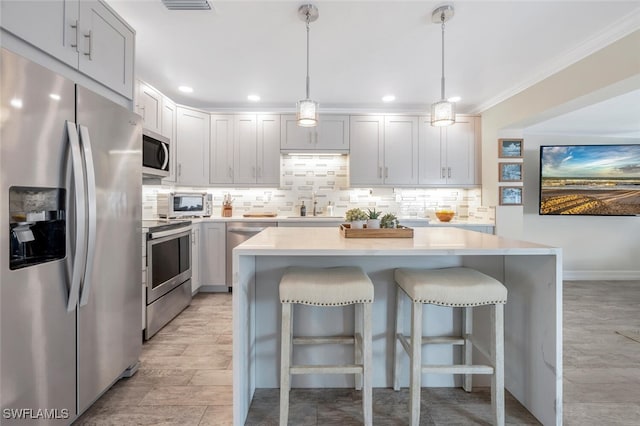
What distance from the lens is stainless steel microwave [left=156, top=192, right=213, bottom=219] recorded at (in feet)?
11.5

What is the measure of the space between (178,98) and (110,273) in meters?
2.82

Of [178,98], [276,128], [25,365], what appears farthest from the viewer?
[276,128]

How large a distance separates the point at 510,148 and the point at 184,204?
414 cm

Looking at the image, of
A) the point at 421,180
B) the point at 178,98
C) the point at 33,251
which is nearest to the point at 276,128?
the point at 178,98

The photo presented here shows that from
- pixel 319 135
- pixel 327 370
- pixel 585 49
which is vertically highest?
pixel 585 49

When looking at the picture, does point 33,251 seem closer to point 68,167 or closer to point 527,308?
point 68,167

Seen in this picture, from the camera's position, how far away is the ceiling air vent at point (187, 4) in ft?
6.46

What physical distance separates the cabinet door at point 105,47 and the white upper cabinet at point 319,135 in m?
2.25

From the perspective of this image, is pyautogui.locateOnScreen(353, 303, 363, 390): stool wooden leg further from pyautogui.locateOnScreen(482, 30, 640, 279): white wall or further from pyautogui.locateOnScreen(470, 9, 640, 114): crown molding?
pyautogui.locateOnScreen(470, 9, 640, 114): crown molding

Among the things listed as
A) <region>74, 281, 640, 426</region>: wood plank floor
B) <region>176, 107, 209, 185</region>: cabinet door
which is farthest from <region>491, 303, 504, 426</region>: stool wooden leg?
<region>176, 107, 209, 185</region>: cabinet door

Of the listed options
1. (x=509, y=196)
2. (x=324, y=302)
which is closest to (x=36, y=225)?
(x=324, y=302)

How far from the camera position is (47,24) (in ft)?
4.58

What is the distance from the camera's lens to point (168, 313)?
2855mm

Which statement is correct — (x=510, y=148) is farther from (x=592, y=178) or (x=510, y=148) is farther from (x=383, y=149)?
(x=592, y=178)
